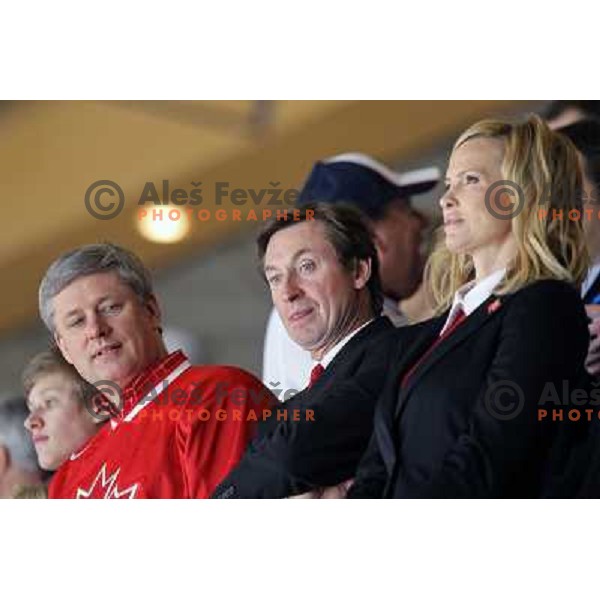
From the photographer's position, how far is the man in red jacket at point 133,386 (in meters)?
3.49

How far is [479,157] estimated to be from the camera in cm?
341

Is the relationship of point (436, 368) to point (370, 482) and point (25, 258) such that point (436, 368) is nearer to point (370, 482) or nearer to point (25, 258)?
point (370, 482)

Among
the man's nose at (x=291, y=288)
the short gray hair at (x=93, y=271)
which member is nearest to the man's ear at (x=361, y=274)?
the man's nose at (x=291, y=288)

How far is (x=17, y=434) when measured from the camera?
12.0ft

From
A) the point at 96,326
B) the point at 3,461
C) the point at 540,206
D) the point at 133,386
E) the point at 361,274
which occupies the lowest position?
the point at 3,461

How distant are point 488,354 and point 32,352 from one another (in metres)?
0.91

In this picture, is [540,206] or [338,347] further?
[338,347]

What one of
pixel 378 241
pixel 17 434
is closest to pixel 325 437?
pixel 378 241

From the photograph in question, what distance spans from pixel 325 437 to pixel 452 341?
1.00ft

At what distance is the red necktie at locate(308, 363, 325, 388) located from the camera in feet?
11.3

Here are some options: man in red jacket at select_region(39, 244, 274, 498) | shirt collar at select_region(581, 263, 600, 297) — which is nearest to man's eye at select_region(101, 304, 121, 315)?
man in red jacket at select_region(39, 244, 274, 498)

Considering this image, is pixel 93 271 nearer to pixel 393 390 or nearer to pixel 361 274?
pixel 361 274

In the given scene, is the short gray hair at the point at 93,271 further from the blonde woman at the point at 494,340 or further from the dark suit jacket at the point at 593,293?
the dark suit jacket at the point at 593,293
